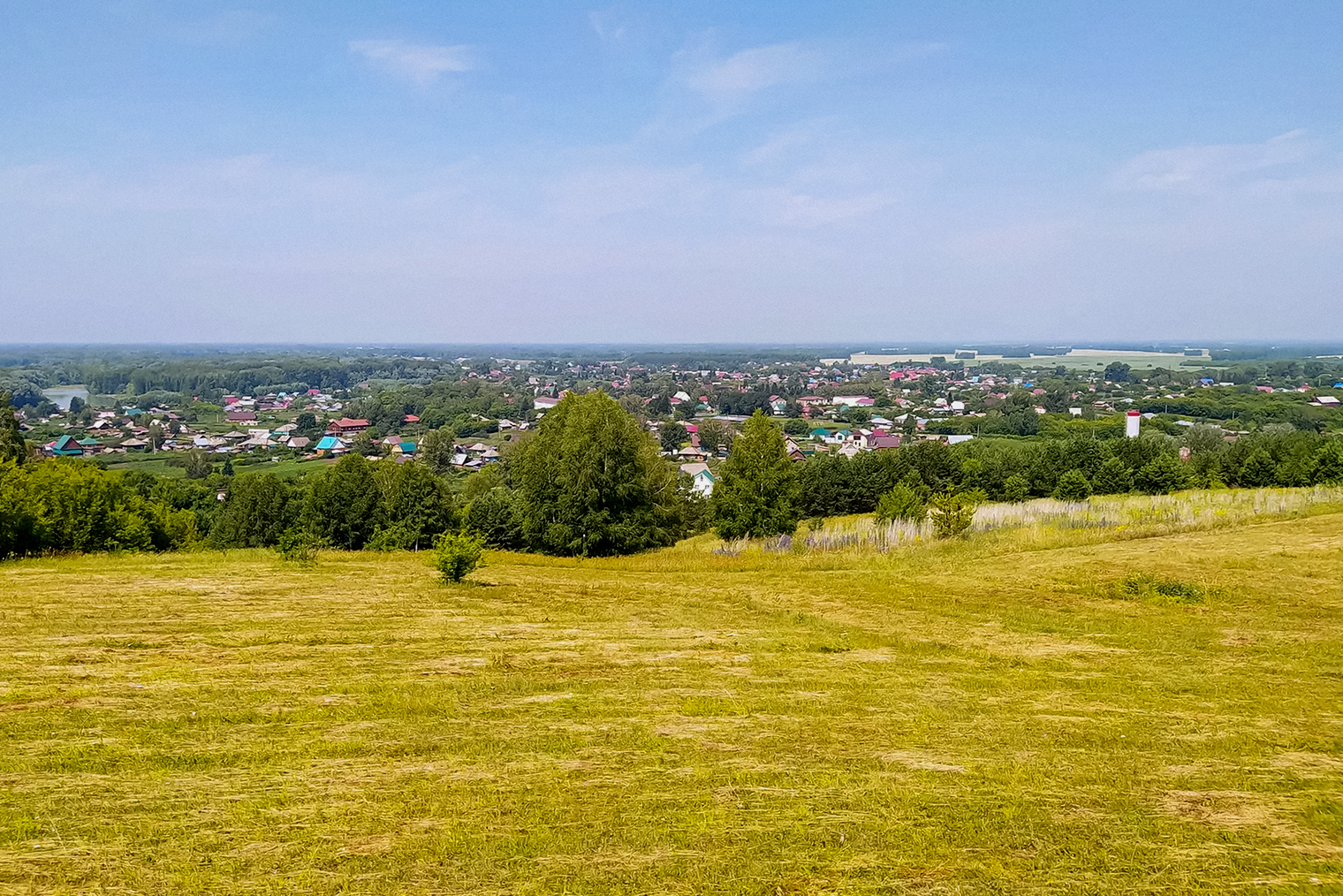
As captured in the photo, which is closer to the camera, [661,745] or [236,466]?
[661,745]

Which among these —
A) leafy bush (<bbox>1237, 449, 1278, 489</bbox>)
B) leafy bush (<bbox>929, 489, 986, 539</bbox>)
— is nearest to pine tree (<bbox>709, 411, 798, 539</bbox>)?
leafy bush (<bbox>929, 489, 986, 539</bbox>)

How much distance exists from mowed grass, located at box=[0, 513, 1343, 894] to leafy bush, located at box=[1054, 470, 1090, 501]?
33.1 meters

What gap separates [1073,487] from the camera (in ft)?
148

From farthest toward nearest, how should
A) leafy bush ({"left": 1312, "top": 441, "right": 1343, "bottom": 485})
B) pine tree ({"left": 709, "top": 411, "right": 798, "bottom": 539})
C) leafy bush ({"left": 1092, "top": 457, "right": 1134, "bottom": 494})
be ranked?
leafy bush ({"left": 1092, "top": 457, "right": 1134, "bottom": 494}) → leafy bush ({"left": 1312, "top": 441, "right": 1343, "bottom": 485}) → pine tree ({"left": 709, "top": 411, "right": 798, "bottom": 539})

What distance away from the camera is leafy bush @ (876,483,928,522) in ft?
79.5

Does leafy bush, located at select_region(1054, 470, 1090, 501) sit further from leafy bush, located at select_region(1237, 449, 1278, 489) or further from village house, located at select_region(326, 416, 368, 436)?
village house, located at select_region(326, 416, 368, 436)

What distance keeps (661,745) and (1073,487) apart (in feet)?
147

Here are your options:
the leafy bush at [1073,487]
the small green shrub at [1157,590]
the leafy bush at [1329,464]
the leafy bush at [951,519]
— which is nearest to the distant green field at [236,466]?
the leafy bush at [1073,487]

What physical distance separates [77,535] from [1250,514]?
34.3 m

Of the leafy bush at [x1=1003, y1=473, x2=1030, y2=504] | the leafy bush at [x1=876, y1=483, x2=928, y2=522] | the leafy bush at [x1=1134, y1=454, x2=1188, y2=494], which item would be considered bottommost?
the leafy bush at [x1=1003, y1=473, x2=1030, y2=504]

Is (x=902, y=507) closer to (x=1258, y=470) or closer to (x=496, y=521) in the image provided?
(x=496, y=521)

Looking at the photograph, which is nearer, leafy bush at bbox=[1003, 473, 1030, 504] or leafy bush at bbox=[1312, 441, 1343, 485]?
leafy bush at bbox=[1312, 441, 1343, 485]

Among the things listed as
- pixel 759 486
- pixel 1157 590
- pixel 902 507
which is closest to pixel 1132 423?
pixel 759 486

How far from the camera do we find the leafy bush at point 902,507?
24.2 meters
